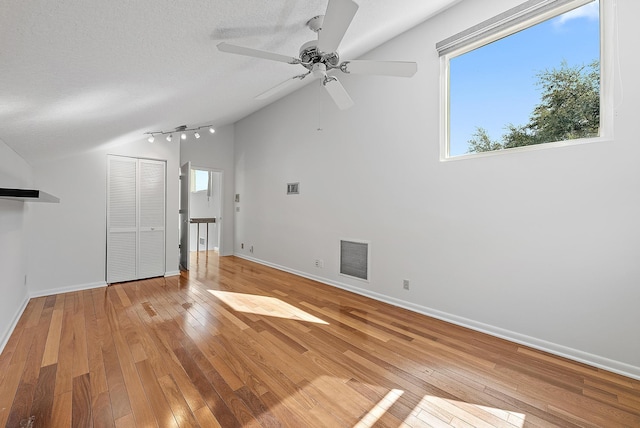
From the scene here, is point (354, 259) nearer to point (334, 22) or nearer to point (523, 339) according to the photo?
point (523, 339)

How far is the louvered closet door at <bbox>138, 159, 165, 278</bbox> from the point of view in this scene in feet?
13.8

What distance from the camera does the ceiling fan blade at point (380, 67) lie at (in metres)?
1.90

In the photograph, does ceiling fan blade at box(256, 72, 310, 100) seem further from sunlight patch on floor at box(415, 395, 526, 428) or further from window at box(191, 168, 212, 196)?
window at box(191, 168, 212, 196)

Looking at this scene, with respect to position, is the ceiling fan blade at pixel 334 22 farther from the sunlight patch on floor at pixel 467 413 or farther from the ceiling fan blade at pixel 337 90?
the sunlight patch on floor at pixel 467 413

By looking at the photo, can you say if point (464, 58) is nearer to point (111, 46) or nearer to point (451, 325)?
point (451, 325)

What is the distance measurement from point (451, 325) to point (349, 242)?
1626mm

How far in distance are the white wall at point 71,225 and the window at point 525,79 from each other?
15.1 ft

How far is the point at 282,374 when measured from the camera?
186cm

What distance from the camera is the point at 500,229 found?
2.47 meters

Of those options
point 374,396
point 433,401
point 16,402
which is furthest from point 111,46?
point 433,401

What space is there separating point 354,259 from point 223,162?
417 cm

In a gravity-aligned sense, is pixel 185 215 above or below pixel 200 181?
below

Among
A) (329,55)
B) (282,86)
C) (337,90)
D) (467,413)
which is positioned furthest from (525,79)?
(467,413)

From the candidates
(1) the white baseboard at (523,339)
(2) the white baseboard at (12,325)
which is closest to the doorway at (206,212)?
(2) the white baseboard at (12,325)
